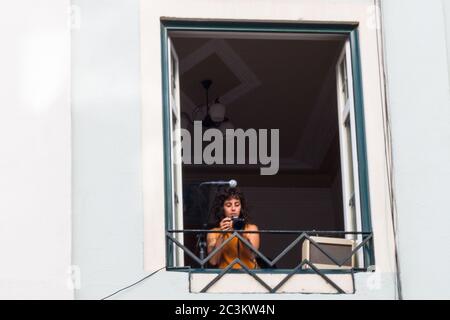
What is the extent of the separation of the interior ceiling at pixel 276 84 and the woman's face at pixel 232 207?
149 cm

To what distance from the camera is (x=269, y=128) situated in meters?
17.5

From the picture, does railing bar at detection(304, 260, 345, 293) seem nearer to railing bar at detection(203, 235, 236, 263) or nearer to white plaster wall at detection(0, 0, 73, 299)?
railing bar at detection(203, 235, 236, 263)

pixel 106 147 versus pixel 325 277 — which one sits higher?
pixel 106 147

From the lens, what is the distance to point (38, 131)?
12297 mm

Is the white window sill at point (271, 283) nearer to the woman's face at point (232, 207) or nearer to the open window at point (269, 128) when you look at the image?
the open window at point (269, 128)

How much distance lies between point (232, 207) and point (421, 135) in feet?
5.56

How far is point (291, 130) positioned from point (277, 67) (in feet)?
6.41

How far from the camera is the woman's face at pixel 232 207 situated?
43.2 ft

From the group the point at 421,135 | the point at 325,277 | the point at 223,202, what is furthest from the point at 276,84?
the point at 325,277

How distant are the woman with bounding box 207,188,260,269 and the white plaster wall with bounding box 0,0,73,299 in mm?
1149

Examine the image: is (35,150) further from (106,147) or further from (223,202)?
(223,202)
